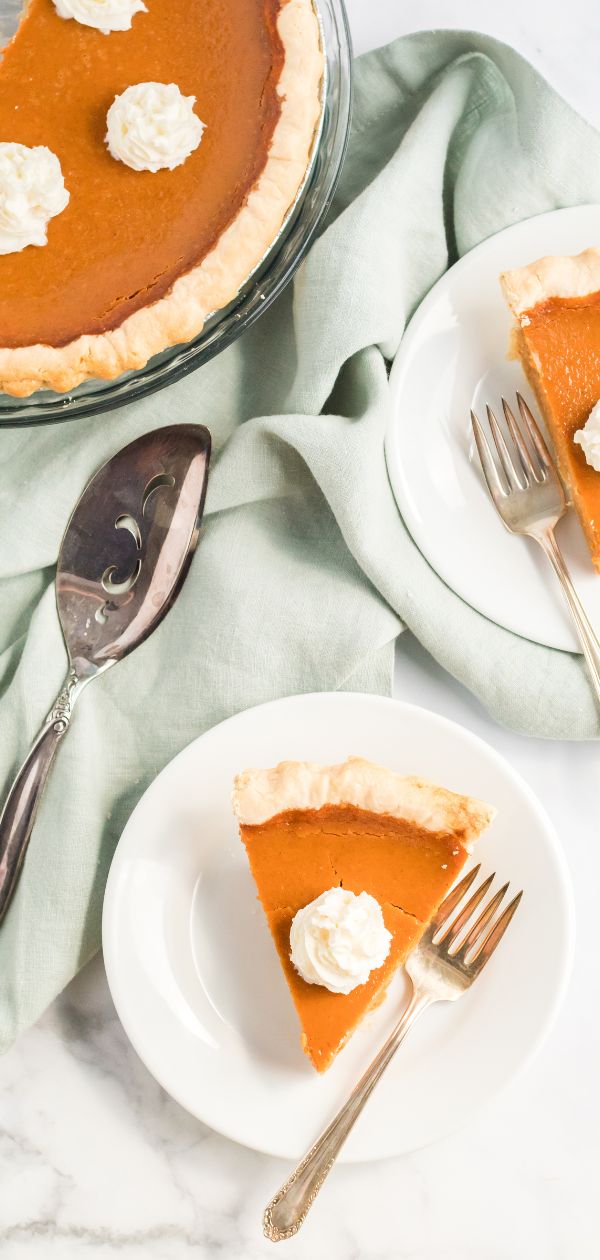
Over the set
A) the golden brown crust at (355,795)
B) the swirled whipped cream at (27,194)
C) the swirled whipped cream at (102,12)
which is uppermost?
the swirled whipped cream at (102,12)

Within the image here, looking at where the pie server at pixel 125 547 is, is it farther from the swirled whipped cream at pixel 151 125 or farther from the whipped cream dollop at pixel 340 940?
the whipped cream dollop at pixel 340 940

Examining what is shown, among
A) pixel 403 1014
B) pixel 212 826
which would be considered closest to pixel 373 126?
pixel 212 826

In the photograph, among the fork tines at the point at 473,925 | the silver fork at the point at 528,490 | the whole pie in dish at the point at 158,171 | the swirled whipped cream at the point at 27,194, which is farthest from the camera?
the silver fork at the point at 528,490

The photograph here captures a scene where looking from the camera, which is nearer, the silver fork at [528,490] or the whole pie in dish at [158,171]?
the whole pie in dish at [158,171]

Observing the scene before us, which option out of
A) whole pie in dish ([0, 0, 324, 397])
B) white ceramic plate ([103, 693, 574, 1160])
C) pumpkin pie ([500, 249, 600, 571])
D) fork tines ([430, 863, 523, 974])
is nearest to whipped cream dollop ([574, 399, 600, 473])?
pumpkin pie ([500, 249, 600, 571])

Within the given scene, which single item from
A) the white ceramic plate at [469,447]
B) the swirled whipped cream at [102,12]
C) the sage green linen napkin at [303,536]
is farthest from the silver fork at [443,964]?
the swirled whipped cream at [102,12]

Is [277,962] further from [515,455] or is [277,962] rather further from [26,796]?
[515,455]
